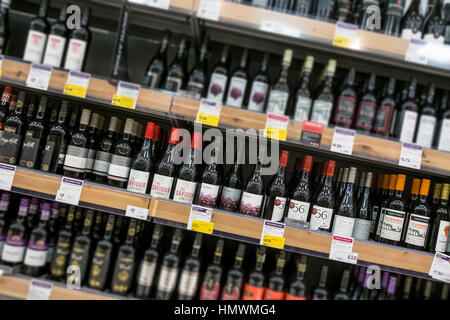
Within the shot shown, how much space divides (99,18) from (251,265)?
1.62 metres

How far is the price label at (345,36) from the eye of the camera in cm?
149

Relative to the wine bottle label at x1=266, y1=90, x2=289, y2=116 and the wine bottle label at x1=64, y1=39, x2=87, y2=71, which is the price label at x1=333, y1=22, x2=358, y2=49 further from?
the wine bottle label at x1=64, y1=39, x2=87, y2=71

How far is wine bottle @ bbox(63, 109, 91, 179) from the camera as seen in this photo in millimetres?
1610

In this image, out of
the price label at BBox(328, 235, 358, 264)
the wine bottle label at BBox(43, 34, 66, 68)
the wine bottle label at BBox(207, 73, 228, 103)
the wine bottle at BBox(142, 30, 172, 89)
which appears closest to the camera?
the price label at BBox(328, 235, 358, 264)

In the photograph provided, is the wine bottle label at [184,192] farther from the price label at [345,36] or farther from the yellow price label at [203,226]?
the price label at [345,36]

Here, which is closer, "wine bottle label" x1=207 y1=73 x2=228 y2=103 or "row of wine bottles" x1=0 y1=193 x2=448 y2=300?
"row of wine bottles" x1=0 y1=193 x2=448 y2=300

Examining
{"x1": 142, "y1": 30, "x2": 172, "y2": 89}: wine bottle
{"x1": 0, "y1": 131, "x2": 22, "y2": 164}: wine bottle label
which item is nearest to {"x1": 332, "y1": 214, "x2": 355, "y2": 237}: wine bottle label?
{"x1": 142, "y1": 30, "x2": 172, "y2": 89}: wine bottle

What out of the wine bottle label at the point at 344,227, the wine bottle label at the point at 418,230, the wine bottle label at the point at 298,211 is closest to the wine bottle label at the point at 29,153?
the wine bottle label at the point at 298,211

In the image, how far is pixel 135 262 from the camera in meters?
1.60

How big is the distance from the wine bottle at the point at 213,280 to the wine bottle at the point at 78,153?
0.74m

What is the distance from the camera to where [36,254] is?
1547 mm

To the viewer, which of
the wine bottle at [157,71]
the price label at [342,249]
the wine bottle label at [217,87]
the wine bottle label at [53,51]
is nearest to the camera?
the price label at [342,249]

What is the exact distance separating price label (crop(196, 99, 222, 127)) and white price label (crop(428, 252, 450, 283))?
1.09 meters

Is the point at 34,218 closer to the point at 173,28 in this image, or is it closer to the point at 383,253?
the point at 173,28
